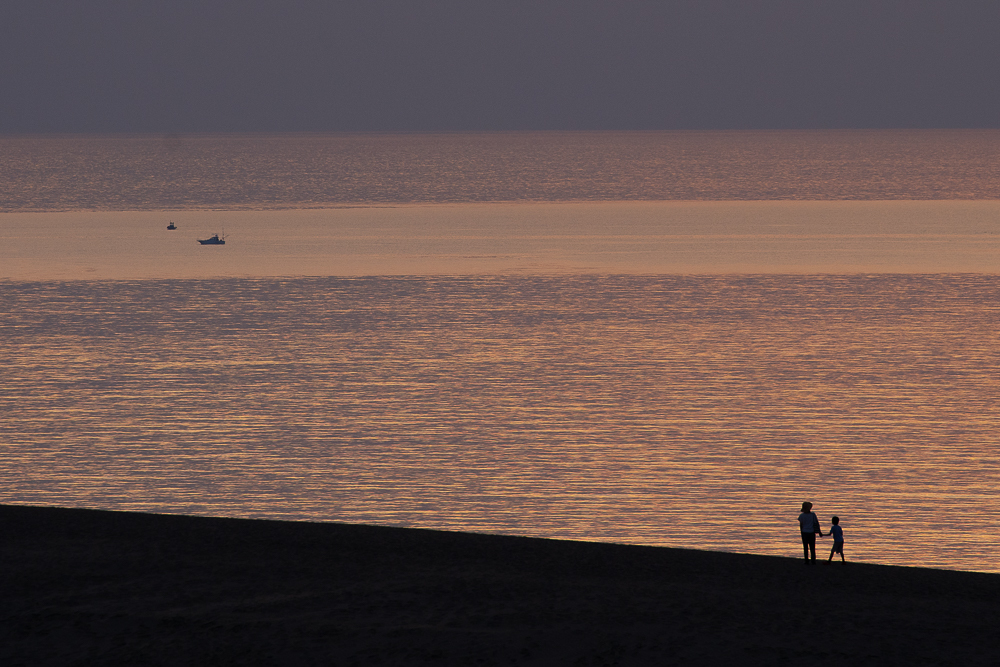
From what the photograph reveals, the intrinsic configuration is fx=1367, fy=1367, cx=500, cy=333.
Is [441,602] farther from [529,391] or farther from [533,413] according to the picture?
[529,391]

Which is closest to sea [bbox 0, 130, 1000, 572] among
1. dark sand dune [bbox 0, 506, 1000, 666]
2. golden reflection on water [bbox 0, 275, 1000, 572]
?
golden reflection on water [bbox 0, 275, 1000, 572]

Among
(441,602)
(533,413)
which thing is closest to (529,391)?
(533,413)

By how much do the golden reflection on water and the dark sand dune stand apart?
8.38 meters

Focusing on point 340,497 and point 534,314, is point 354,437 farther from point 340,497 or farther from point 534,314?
point 534,314

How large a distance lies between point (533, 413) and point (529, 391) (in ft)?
A: 13.5

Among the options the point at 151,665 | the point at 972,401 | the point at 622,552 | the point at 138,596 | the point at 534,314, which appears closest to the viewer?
the point at 151,665

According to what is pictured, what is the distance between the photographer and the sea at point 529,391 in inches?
1328

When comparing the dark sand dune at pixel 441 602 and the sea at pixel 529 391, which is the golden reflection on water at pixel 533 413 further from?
the dark sand dune at pixel 441 602

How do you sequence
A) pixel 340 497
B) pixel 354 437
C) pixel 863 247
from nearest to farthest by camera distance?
pixel 340 497
pixel 354 437
pixel 863 247

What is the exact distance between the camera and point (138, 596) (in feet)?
62.5

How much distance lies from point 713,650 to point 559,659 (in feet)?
6.26

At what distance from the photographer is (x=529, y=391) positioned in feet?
161

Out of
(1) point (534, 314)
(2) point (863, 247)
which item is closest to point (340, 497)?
(1) point (534, 314)

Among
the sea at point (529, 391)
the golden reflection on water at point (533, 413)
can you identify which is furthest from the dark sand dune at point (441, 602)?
the golden reflection on water at point (533, 413)
